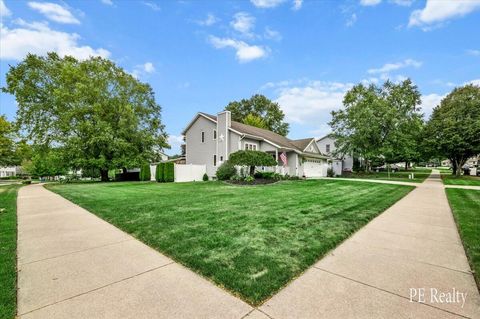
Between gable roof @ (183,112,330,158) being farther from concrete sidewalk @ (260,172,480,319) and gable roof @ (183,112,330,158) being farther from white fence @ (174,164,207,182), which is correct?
concrete sidewalk @ (260,172,480,319)

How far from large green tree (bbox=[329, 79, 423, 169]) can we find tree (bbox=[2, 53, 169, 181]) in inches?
967

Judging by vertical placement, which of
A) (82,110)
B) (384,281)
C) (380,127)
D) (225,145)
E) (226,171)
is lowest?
(384,281)

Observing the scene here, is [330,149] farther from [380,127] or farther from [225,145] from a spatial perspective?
[225,145]

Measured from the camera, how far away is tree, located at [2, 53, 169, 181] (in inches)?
901

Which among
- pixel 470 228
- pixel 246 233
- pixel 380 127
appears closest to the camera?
pixel 246 233

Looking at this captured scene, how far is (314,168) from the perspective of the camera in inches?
1050

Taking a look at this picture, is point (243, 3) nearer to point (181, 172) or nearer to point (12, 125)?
point (181, 172)

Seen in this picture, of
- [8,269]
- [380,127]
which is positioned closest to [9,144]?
[8,269]

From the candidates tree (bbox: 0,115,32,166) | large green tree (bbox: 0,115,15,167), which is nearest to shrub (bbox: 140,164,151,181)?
tree (bbox: 0,115,32,166)

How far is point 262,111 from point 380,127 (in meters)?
21.4

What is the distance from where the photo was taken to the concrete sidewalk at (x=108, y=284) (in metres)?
2.36

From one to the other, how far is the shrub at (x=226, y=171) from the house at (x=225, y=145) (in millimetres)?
1985

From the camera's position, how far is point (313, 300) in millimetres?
2521

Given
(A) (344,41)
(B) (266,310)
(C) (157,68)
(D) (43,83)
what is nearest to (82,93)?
(D) (43,83)
